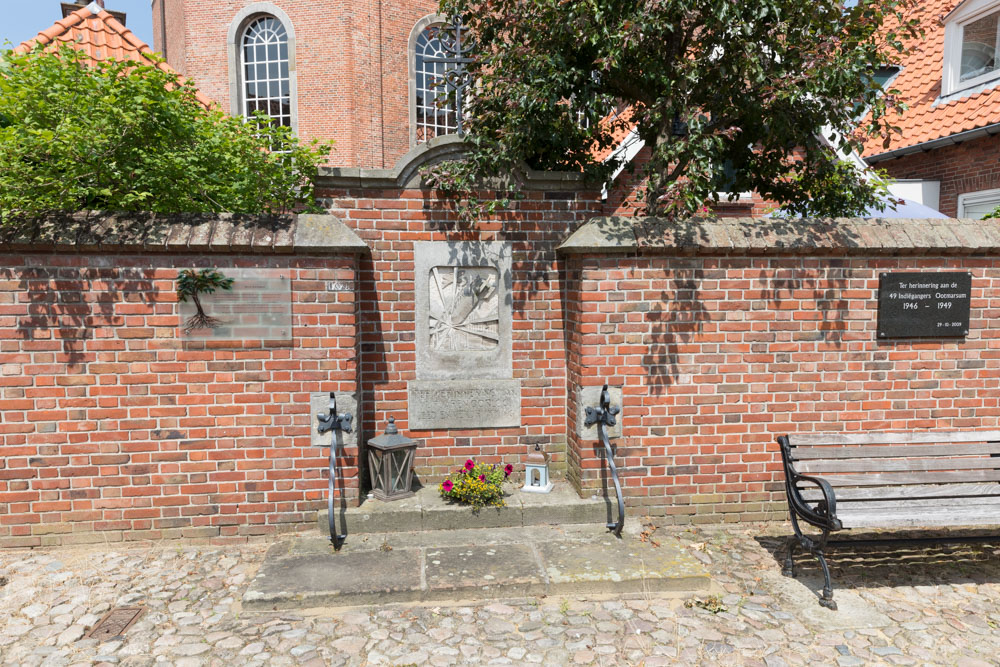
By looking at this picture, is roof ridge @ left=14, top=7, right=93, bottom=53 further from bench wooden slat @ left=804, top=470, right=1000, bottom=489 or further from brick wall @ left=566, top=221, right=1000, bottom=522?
bench wooden slat @ left=804, top=470, right=1000, bottom=489

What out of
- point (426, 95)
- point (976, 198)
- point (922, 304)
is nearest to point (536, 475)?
point (922, 304)

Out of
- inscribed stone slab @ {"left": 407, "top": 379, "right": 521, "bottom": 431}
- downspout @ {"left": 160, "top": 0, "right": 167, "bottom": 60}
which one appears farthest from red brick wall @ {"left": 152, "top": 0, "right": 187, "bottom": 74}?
inscribed stone slab @ {"left": 407, "top": 379, "right": 521, "bottom": 431}

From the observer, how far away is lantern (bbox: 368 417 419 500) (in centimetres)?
476

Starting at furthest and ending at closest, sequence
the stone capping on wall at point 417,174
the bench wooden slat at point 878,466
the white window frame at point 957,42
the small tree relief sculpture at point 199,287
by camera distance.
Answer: the white window frame at point 957,42, the stone capping on wall at point 417,174, the small tree relief sculpture at point 199,287, the bench wooden slat at point 878,466

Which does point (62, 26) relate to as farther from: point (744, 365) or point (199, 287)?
point (744, 365)

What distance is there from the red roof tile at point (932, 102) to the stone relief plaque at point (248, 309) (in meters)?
10.1

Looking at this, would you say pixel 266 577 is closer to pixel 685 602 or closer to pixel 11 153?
pixel 685 602

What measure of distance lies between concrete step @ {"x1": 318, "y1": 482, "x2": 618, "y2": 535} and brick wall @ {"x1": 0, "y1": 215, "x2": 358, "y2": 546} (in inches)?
9.3

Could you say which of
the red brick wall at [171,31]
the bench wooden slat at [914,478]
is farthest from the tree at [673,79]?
the red brick wall at [171,31]

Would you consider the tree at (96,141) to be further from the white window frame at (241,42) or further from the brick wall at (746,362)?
the white window frame at (241,42)

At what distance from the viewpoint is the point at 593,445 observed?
4.86 meters

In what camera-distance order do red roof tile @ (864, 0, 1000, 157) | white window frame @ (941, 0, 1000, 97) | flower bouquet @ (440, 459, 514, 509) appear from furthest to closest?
white window frame @ (941, 0, 1000, 97) < red roof tile @ (864, 0, 1000, 157) < flower bouquet @ (440, 459, 514, 509)

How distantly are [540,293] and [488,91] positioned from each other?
72.0 inches

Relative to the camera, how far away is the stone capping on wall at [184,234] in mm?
4202
